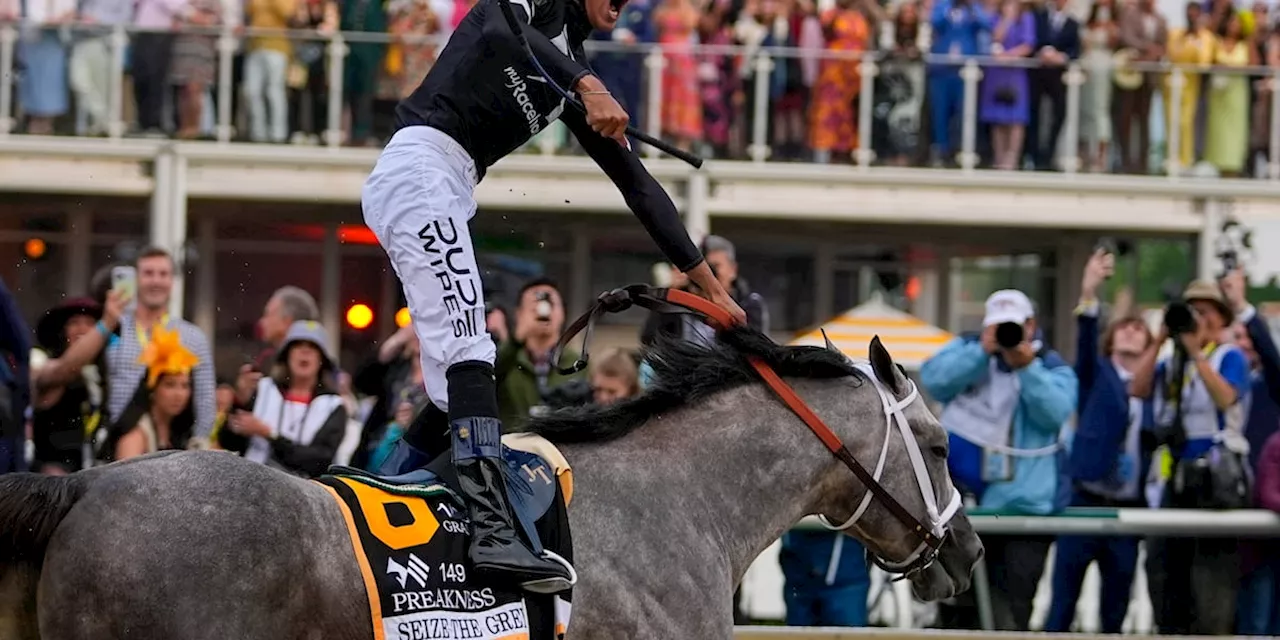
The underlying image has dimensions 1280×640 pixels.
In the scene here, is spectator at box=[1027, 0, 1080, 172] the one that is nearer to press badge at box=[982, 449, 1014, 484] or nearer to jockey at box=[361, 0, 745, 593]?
press badge at box=[982, 449, 1014, 484]

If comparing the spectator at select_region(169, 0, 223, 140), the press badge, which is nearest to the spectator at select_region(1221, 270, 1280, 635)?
the press badge

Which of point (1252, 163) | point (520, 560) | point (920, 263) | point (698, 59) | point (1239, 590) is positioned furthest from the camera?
point (920, 263)

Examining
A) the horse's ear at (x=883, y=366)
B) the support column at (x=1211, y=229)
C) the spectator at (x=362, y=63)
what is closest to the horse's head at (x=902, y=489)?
the horse's ear at (x=883, y=366)

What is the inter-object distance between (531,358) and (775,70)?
29.0 ft

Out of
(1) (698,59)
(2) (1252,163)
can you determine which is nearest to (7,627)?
(1) (698,59)

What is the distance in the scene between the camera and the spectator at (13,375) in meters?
7.70

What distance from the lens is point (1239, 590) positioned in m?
8.35

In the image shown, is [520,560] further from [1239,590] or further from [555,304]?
[1239,590]

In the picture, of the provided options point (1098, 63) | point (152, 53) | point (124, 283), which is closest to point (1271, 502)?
point (124, 283)

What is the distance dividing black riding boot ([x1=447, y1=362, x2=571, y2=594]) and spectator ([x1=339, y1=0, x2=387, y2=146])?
39.3 feet

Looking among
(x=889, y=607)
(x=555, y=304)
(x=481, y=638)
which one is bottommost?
(x=889, y=607)

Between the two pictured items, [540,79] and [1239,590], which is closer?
[540,79]

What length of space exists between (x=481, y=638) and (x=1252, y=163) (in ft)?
49.4

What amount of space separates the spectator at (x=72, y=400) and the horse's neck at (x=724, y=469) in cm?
403
